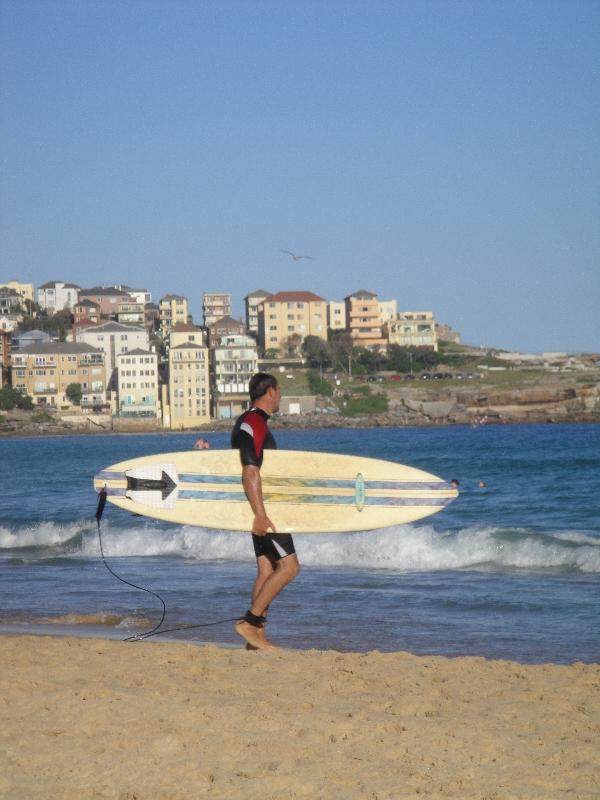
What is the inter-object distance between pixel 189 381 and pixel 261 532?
109 meters

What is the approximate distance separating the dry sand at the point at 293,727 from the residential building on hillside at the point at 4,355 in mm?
118445

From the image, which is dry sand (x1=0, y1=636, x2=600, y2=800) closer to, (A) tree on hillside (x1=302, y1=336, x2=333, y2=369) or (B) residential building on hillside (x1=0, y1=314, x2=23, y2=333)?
(A) tree on hillside (x1=302, y1=336, x2=333, y2=369)

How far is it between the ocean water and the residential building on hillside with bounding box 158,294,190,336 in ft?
391

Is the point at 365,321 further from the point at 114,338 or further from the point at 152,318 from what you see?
the point at 114,338

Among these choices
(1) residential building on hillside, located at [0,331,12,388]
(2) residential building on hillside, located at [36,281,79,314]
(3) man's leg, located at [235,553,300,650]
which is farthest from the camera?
(2) residential building on hillside, located at [36,281,79,314]

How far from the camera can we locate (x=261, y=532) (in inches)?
270

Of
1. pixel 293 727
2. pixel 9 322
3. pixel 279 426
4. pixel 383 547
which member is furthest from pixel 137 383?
pixel 293 727

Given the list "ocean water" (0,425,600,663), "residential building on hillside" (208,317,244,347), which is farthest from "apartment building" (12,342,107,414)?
"ocean water" (0,425,600,663)

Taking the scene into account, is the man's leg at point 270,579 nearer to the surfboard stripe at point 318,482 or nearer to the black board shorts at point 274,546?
the black board shorts at point 274,546

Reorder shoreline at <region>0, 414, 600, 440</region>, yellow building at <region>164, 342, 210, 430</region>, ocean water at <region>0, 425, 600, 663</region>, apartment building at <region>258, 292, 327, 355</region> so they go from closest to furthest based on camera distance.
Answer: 1. ocean water at <region>0, 425, 600, 663</region>
2. shoreline at <region>0, 414, 600, 440</region>
3. yellow building at <region>164, 342, 210, 430</region>
4. apartment building at <region>258, 292, 327, 355</region>

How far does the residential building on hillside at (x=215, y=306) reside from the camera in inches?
5787

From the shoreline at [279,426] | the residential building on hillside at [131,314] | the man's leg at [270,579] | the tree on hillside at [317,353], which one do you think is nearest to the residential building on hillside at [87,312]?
the residential building on hillside at [131,314]

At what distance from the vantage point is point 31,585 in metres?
11.9

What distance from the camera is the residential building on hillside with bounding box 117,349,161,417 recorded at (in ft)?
Result: 371
